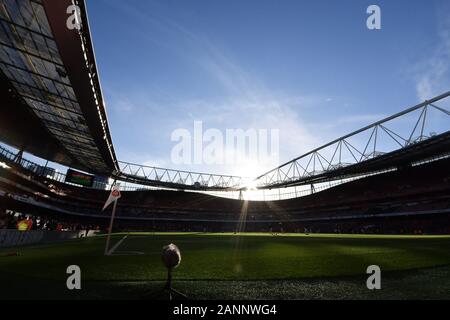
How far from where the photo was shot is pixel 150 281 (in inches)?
192

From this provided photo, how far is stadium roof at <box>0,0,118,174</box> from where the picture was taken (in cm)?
1048

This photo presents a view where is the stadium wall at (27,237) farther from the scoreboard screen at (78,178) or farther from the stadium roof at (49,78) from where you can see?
the scoreboard screen at (78,178)

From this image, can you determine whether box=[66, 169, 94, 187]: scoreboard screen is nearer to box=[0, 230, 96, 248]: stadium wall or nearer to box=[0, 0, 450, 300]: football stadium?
box=[0, 0, 450, 300]: football stadium

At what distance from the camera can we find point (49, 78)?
15.3 m

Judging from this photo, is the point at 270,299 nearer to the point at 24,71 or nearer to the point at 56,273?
the point at 56,273

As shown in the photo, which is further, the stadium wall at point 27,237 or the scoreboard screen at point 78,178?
the scoreboard screen at point 78,178

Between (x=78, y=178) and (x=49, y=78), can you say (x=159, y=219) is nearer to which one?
(x=78, y=178)

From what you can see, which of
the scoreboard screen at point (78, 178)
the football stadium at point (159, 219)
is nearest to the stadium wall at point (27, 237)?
the football stadium at point (159, 219)

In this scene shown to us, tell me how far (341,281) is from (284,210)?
235 feet

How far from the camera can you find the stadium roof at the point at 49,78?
34.4ft

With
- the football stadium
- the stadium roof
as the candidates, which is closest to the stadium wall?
the football stadium

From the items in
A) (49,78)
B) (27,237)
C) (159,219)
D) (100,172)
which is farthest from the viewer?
(159,219)

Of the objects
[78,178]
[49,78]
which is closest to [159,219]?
[78,178]
